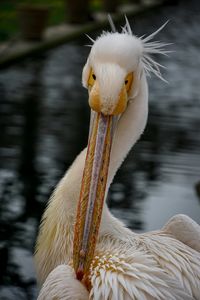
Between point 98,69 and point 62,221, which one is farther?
point 62,221

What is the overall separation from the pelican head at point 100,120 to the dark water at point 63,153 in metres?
1.65

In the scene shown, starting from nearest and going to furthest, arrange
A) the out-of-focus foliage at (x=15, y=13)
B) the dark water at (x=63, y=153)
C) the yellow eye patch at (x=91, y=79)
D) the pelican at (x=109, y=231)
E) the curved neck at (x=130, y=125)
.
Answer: the pelican at (x=109, y=231), the yellow eye patch at (x=91, y=79), the curved neck at (x=130, y=125), the dark water at (x=63, y=153), the out-of-focus foliage at (x=15, y=13)

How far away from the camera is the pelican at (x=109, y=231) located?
11.1 ft

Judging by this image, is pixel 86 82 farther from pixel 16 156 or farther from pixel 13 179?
pixel 16 156

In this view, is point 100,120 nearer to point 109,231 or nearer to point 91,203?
point 91,203

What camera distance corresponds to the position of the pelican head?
11.4 feet

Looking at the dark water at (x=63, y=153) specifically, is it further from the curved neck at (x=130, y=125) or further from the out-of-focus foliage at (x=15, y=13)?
the out-of-focus foliage at (x=15, y=13)

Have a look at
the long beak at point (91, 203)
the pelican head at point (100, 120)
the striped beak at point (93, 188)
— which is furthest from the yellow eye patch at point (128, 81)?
the long beak at point (91, 203)

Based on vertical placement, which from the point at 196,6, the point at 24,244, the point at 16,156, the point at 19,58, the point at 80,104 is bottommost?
the point at 24,244

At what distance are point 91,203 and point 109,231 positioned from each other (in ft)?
1.47

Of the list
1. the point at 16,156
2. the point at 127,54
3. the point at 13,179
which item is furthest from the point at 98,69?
the point at 16,156

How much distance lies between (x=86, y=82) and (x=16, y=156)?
164 inches

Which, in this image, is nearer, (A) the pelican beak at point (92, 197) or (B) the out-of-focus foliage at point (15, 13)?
(A) the pelican beak at point (92, 197)

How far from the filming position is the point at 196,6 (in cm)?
2389
